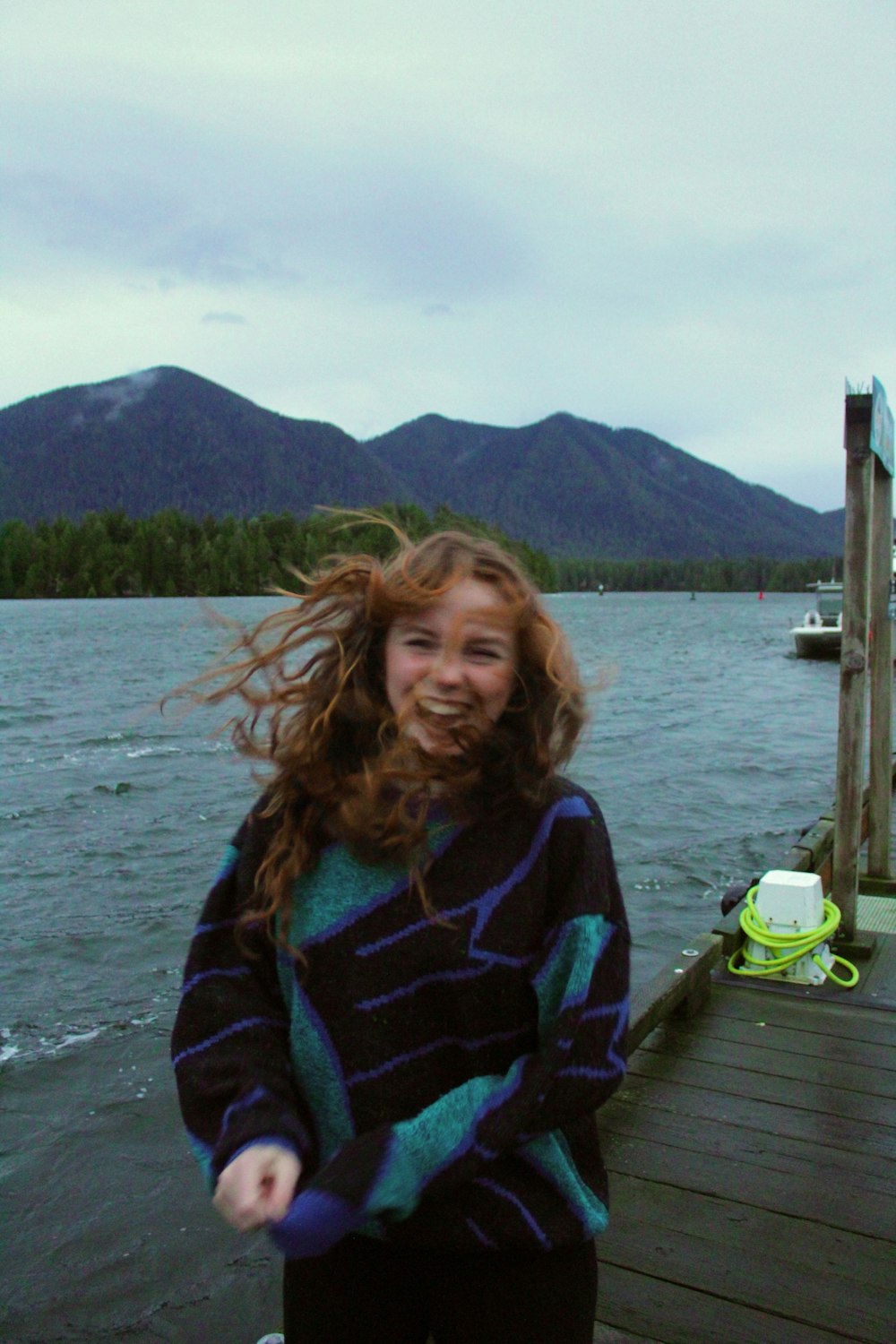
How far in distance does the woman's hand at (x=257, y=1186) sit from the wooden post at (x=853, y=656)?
3934 millimetres

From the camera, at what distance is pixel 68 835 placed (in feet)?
39.4

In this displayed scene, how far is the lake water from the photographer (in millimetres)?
4406

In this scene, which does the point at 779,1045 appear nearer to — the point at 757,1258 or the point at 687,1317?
the point at 757,1258

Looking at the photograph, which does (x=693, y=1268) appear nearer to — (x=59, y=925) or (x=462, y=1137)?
(x=462, y=1137)

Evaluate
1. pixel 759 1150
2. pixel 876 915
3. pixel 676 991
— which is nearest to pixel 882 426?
pixel 876 915

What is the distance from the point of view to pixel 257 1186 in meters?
1.47

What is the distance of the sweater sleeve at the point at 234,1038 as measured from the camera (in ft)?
5.11

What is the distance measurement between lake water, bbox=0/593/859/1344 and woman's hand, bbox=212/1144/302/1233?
1.06 metres

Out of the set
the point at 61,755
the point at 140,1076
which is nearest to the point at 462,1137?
the point at 140,1076

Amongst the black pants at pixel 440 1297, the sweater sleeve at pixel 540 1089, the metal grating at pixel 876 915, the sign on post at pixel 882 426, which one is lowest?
the metal grating at pixel 876 915

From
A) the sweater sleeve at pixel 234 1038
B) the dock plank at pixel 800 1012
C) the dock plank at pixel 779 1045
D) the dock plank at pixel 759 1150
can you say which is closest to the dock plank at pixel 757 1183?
the dock plank at pixel 759 1150

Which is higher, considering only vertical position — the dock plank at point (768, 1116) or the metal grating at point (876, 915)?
the dock plank at point (768, 1116)

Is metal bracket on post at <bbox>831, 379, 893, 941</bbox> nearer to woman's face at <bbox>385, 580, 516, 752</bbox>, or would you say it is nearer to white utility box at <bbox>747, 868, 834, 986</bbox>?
white utility box at <bbox>747, 868, 834, 986</bbox>

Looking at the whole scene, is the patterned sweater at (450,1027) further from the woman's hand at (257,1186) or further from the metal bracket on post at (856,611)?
the metal bracket on post at (856,611)
